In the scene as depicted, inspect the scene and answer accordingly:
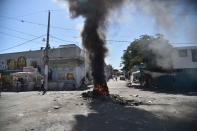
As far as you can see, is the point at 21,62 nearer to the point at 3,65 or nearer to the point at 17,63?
the point at 17,63

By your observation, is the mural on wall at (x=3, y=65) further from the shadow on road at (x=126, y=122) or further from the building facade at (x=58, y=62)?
the shadow on road at (x=126, y=122)

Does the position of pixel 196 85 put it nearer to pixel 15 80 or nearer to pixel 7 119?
pixel 15 80

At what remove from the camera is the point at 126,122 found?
41.1ft

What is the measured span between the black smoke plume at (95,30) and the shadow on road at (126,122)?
22.6ft

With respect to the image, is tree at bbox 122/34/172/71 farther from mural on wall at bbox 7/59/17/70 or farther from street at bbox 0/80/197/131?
street at bbox 0/80/197/131

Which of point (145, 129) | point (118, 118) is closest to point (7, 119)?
point (118, 118)

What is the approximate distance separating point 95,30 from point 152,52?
1780cm

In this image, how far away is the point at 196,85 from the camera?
32.7m

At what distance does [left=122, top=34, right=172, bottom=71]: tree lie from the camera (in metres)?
37.9

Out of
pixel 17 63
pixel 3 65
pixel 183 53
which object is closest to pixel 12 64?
pixel 17 63

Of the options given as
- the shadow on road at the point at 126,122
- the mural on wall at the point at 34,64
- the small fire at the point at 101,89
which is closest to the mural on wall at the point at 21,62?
the mural on wall at the point at 34,64

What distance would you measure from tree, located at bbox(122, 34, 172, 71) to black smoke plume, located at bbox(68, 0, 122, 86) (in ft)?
53.0

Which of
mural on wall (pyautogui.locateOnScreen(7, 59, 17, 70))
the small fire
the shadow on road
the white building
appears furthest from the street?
mural on wall (pyautogui.locateOnScreen(7, 59, 17, 70))

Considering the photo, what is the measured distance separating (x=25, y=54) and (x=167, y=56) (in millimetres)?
22948
